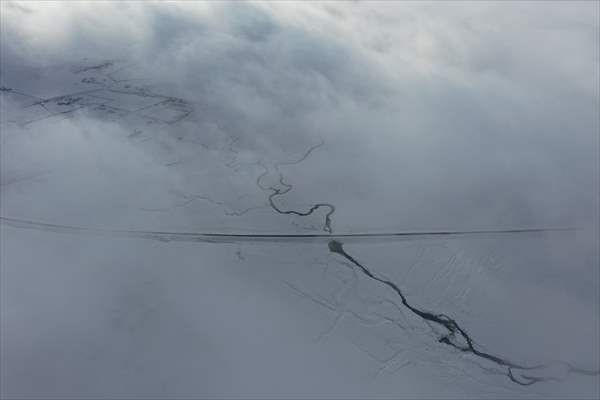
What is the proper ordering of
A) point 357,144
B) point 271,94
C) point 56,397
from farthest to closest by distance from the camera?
point 271,94, point 357,144, point 56,397

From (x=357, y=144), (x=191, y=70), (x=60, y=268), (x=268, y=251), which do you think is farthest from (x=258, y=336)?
(x=191, y=70)

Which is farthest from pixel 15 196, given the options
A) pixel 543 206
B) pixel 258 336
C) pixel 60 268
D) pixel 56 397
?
pixel 543 206

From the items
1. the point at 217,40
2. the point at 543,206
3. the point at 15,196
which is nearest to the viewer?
the point at 15,196

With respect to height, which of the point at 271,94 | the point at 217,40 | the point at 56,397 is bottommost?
the point at 56,397

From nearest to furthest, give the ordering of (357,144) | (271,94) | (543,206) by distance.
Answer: (543,206), (357,144), (271,94)

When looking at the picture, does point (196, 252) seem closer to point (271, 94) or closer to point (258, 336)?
point (258, 336)

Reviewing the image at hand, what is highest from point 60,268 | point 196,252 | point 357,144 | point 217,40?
point 217,40

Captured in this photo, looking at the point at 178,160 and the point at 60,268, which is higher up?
the point at 178,160

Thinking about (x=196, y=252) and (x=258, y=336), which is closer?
(x=258, y=336)

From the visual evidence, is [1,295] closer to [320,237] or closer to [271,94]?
[320,237]
